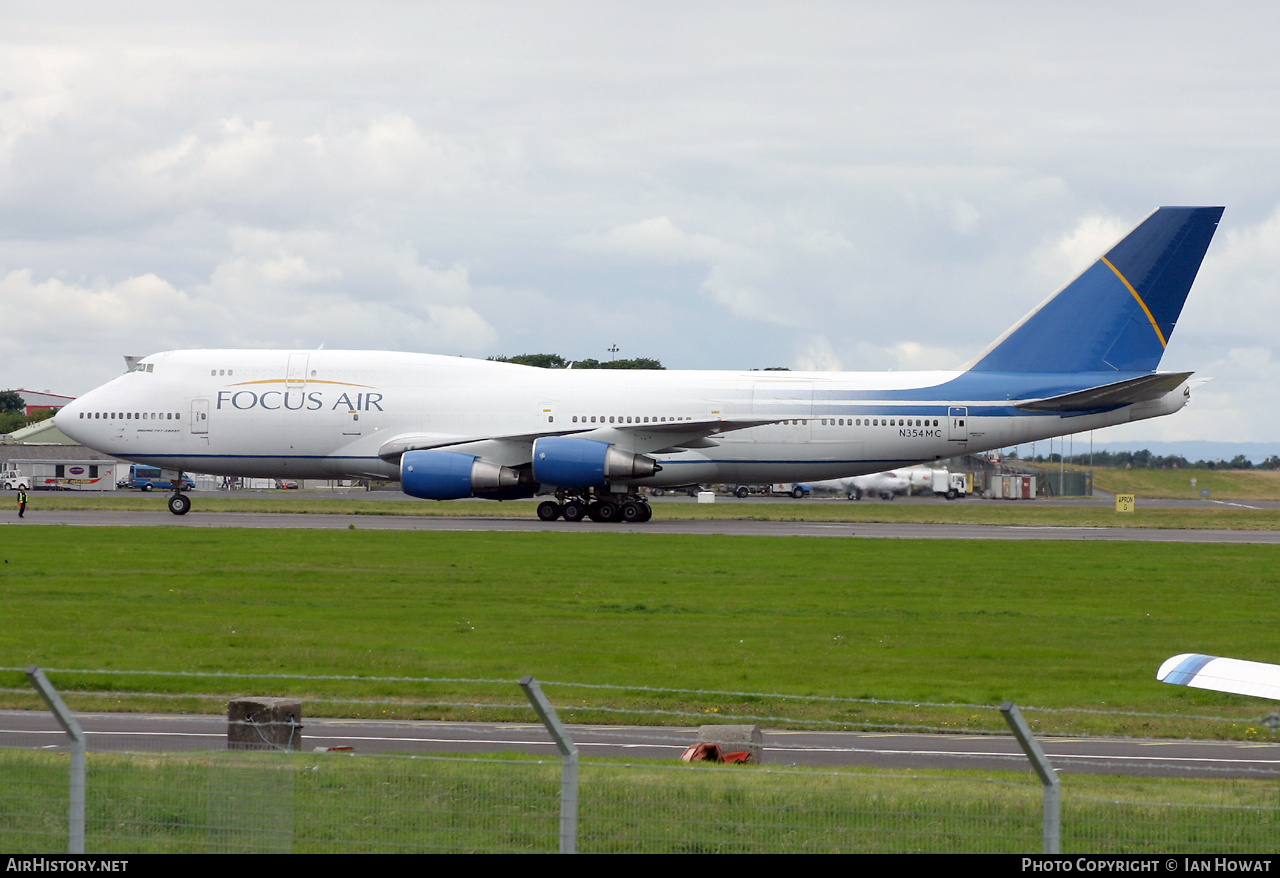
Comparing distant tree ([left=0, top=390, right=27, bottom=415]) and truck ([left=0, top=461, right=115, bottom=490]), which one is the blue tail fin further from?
distant tree ([left=0, top=390, right=27, bottom=415])

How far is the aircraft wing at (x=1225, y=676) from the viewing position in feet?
28.1

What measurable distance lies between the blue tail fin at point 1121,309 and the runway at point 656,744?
114 ft

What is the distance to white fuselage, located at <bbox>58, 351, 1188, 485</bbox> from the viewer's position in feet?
152

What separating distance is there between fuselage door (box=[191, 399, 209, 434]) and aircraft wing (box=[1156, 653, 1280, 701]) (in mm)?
42066

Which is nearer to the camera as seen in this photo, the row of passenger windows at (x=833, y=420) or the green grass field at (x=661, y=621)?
the green grass field at (x=661, y=621)

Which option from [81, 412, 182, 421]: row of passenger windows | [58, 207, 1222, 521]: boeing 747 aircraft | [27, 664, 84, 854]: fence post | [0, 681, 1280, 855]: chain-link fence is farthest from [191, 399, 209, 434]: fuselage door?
[27, 664, 84, 854]: fence post

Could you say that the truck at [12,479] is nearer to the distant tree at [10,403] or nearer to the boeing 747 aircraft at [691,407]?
the boeing 747 aircraft at [691,407]

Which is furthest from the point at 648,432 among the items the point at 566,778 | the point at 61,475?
the point at 61,475

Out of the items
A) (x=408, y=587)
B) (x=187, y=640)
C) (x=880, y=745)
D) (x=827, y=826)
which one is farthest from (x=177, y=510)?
(x=827, y=826)

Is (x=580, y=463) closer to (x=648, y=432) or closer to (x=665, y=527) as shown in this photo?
(x=648, y=432)

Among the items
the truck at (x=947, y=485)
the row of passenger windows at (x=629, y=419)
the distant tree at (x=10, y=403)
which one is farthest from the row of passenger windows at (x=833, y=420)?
the distant tree at (x=10, y=403)

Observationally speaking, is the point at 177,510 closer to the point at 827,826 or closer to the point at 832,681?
the point at 832,681

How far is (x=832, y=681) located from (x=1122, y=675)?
4188 mm

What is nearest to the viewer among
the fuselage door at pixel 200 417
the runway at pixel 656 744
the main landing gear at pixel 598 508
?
the runway at pixel 656 744
